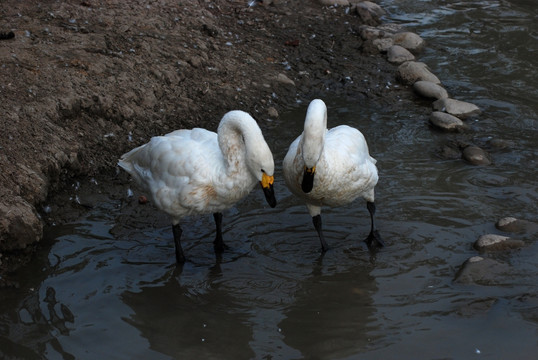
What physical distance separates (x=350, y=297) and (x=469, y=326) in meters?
0.96

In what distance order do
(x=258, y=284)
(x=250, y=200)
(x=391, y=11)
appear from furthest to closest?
(x=391, y=11) → (x=250, y=200) → (x=258, y=284)

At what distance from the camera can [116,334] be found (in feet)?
16.6

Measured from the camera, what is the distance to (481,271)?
5551mm

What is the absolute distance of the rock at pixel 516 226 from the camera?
6.22 meters

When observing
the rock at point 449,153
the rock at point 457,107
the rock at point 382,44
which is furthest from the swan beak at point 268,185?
the rock at point 382,44

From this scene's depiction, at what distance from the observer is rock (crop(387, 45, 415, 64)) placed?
34.1 ft

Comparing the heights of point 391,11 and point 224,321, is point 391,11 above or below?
above

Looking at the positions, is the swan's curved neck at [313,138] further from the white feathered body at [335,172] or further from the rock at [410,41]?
the rock at [410,41]

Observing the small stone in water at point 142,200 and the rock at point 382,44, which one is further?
the rock at point 382,44

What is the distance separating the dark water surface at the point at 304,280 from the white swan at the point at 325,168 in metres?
0.49

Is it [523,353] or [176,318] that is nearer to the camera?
[523,353]

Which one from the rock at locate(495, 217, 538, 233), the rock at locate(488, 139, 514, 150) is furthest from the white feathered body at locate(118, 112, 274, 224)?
the rock at locate(488, 139, 514, 150)

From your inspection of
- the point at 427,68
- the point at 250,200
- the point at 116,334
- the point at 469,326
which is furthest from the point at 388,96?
the point at 116,334

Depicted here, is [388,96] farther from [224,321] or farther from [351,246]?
[224,321]
